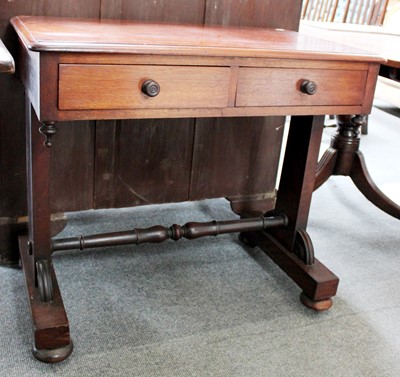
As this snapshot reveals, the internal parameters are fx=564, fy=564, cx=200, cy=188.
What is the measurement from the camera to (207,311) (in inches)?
62.6

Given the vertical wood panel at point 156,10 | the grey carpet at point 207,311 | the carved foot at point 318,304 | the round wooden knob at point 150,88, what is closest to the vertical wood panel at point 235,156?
the grey carpet at point 207,311

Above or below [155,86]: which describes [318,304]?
below

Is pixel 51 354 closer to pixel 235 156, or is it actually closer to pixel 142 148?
pixel 142 148

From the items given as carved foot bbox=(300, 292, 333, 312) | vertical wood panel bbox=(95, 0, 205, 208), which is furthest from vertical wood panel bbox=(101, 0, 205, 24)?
carved foot bbox=(300, 292, 333, 312)

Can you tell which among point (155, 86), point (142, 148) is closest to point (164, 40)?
point (155, 86)

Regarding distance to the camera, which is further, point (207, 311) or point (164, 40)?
point (207, 311)

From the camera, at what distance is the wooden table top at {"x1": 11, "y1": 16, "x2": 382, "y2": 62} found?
3.75 feet

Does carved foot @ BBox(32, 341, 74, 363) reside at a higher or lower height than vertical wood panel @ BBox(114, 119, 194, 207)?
lower

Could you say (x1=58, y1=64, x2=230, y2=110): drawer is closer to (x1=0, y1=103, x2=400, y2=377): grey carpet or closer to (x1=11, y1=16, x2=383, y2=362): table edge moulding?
A: (x1=11, y1=16, x2=383, y2=362): table edge moulding

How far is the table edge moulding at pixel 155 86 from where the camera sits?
115 centimetres

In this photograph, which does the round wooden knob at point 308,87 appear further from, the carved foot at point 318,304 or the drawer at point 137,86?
the carved foot at point 318,304

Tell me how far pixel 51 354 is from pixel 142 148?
2.39ft

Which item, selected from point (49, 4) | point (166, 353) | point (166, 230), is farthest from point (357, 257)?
point (49, 4)

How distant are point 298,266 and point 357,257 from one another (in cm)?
38
